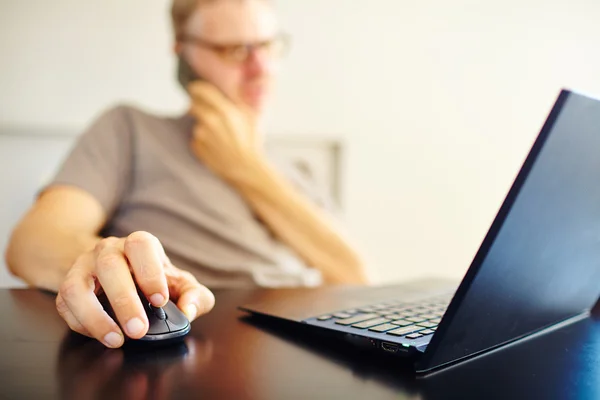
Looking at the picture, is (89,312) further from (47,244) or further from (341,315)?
(47,244)

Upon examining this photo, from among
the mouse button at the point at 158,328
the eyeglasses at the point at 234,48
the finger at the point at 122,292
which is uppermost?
the eyeglasses at the point at 234,48

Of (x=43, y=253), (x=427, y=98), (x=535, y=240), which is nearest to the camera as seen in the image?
(x=535, y=240)

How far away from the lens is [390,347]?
39cm

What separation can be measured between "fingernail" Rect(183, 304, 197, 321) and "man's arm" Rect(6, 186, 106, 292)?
0.75 ft

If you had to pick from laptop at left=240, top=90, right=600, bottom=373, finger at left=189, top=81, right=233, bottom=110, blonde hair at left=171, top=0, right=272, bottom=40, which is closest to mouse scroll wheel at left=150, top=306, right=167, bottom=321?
laptop at left=240, top=90, right=600, bottom=373

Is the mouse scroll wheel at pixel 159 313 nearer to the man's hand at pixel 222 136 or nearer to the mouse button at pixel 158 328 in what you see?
the mouse button at pixel 158 328

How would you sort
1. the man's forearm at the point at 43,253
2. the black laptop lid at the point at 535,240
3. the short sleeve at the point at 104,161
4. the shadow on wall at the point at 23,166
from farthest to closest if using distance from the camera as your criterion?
the shadow on wall at the point at 23,166 → the short sleeve at the point at 104,161 → the man's forearm at the point at 43,253 → the black laptop lid at the point at 535,240

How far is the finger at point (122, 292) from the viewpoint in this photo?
39 centimetres

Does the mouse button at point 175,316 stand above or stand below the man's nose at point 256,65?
below

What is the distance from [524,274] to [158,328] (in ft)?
0.85

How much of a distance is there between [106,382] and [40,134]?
122 centimetres

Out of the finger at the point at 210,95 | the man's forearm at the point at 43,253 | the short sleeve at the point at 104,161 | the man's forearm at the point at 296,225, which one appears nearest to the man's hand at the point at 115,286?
the man's forearm at the point at 43,253

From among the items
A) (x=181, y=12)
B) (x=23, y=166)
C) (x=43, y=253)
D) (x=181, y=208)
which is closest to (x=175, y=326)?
(x=43, y=253)

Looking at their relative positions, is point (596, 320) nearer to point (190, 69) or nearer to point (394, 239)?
point (190, 69)
